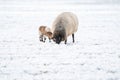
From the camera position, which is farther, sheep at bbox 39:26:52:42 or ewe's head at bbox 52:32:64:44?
sheep at bbox 39:26:52:42

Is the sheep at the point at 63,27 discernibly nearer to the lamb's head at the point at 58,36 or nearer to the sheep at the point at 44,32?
the lamb's head at the point at 58,36

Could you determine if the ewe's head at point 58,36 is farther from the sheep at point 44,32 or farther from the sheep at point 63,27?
the sheep at point 44,32

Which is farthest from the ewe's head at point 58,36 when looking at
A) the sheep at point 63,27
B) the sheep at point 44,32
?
the sheep at point 44,32

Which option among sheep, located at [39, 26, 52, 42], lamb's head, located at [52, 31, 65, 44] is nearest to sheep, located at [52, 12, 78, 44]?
lamb's head, located at [52, 31, 65, 44]

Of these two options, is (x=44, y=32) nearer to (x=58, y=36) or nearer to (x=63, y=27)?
(x=63, y=27)

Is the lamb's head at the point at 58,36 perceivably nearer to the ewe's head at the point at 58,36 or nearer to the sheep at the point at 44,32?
the ewe's head at the point at 58,36

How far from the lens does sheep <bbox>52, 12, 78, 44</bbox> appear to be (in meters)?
13.6

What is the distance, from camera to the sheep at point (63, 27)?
13.6 metres

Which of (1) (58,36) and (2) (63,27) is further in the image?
(2) (63,27)

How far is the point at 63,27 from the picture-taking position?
45.5 ft

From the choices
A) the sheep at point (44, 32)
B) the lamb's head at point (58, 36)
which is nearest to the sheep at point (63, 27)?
the lamb's head at point (58, 36)

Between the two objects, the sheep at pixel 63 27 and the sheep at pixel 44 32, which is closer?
the sheep at pixel 63 27

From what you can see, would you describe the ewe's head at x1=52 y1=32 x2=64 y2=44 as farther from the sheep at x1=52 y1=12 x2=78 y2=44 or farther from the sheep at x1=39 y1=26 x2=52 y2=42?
the sheep at x1=39 y1=26 x2=52 y2=42

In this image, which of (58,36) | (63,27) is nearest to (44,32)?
(63,27)
